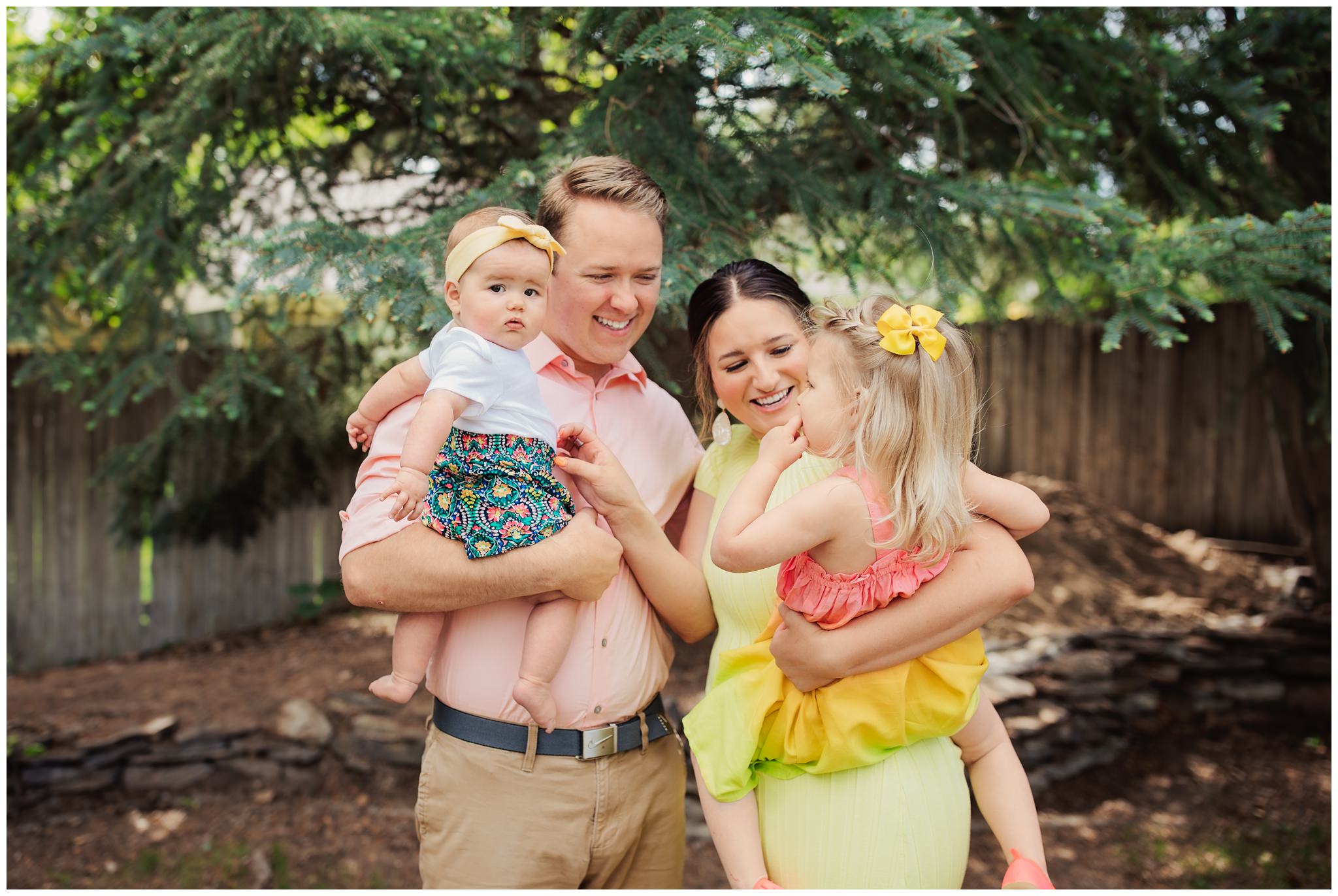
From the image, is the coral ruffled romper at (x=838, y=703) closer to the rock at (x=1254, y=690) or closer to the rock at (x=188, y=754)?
the rock at (x=188, y=754)

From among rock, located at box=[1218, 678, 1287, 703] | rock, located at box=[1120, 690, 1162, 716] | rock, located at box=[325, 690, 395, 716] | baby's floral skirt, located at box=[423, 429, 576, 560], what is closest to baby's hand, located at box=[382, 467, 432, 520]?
baby's floral skirt, located at box=[423, 429, 576, 560]

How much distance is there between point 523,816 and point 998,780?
3.13 feet

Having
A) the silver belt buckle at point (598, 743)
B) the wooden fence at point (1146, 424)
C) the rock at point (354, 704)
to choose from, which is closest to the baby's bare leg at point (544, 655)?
the silver belt buckle at point (598, 743)

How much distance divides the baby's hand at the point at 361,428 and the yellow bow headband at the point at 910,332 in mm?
957

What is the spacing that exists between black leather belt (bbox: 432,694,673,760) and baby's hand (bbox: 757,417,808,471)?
695 mm

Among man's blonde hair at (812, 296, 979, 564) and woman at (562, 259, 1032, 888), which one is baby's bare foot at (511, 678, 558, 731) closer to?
woman at (562, 259, 1032, 888)

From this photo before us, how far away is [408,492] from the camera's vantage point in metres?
1.43

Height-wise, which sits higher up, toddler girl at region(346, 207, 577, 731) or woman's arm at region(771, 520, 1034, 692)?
toddler girl at region(346, 207, 577, 731)

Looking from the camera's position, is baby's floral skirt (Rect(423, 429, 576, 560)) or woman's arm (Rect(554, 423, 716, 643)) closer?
baby's floral skirt (Rect(423, 429, 576, 560))

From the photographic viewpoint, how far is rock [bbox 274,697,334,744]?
4578 millimetres

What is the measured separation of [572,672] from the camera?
1.87 meters

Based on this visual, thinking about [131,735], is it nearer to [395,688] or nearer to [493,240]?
[395,688]

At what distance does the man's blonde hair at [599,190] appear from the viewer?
1814mm

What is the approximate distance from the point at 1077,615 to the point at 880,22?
4833mm
